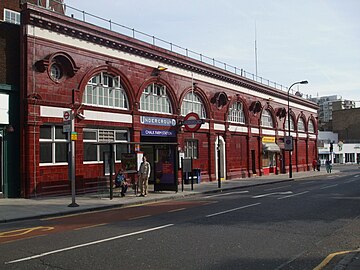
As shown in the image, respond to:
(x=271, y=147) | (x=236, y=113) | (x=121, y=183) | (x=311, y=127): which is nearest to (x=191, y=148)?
(x=236, y=113)

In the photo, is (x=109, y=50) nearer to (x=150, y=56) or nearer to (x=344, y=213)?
(x=150, y=56)

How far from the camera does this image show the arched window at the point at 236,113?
34.3m

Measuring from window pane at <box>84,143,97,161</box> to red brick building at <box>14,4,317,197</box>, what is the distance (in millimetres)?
54

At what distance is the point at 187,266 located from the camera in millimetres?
6344

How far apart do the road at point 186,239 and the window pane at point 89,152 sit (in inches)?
300

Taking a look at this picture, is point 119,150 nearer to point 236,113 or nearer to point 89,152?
point 89,152

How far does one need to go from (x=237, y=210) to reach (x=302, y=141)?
39.4 meters

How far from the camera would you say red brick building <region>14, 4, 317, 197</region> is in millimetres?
18297

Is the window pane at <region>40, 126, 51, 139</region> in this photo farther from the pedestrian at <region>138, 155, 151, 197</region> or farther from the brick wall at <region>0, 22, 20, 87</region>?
the pedestrian at <region>138, 155, 151, 197</region>

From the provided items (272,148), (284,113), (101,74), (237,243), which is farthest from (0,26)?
(284,113)

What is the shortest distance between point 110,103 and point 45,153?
17.0 ft

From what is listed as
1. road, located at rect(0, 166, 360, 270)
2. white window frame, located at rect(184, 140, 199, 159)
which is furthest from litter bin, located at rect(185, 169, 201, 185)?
road, located at rect(0, 166, 360, 270)

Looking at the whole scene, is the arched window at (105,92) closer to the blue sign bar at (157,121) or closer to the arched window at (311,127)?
the blue sign bar at (157,121)

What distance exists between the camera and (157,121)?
2534 cm
